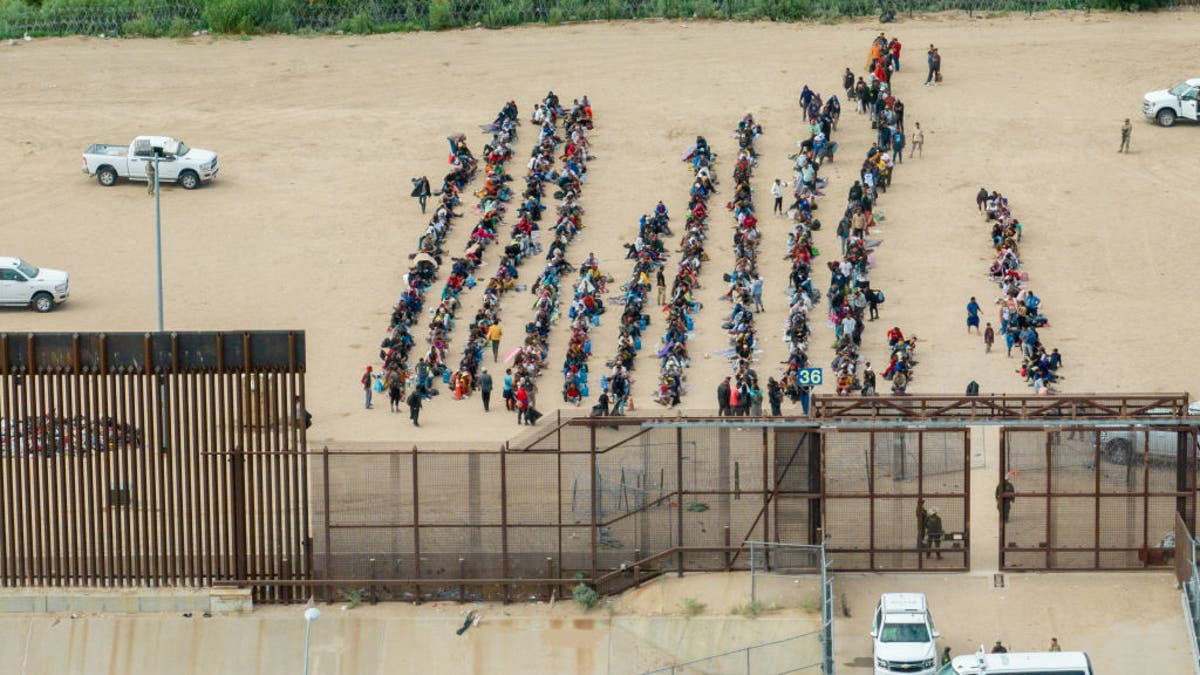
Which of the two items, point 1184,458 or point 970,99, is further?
point 970,99

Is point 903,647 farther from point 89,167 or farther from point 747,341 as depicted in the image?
point 89,167

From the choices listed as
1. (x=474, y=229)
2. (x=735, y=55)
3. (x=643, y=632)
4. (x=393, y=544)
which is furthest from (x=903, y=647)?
(x=735, y=55)

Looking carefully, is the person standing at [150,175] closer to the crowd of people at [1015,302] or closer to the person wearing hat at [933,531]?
the crowd of people at [1015,302]

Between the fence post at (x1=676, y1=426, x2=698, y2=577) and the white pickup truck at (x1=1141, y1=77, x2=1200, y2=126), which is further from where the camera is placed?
the white pickup truck at (x1=1141, y1=77, x2=1200, y2=126)

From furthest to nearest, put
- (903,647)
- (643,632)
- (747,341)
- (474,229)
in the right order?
(474,229), (747,341), (643,632), (903,647)

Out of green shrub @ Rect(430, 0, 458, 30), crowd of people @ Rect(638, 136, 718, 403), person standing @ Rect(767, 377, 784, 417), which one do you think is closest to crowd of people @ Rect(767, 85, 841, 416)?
person standing @ Rect(767, 377, 784, 417)

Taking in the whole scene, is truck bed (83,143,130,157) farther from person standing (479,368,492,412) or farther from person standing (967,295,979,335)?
person standing (967,295,979,335)

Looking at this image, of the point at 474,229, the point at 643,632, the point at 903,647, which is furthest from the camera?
the point at 474,229
